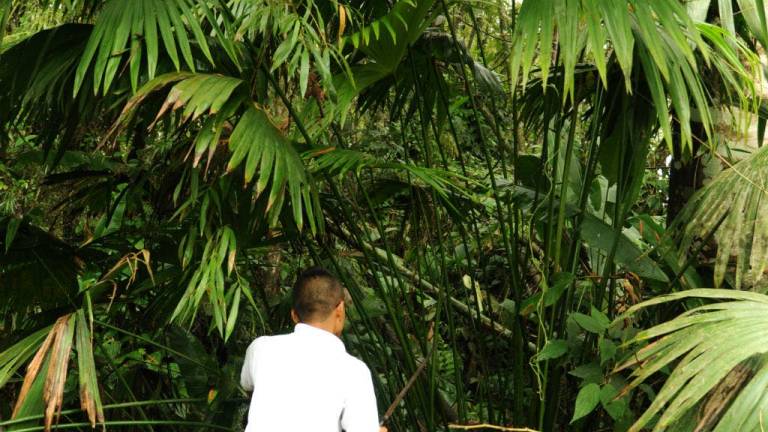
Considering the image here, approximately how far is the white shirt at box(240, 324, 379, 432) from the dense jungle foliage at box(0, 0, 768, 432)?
1.09ft

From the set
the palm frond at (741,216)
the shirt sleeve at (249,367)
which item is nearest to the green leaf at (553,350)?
the palm frond at (741,216)

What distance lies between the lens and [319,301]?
92.7 inches

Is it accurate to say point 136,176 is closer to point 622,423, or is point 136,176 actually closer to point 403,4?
point 403,4

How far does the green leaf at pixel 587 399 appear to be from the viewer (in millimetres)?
2777

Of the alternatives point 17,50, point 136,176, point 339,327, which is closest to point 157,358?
point 136,176

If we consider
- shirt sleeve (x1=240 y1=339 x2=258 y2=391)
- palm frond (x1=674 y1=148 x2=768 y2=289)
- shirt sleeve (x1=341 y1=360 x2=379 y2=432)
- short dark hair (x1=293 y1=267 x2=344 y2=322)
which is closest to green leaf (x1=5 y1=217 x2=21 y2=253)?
shirt sleeve (x1=240 y1=339 x2=258 y2=391)

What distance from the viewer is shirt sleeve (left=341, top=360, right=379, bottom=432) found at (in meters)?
2.23

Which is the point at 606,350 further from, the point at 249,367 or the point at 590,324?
the point at 249,367

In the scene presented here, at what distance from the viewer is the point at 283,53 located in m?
2.59

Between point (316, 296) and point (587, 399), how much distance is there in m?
0.99

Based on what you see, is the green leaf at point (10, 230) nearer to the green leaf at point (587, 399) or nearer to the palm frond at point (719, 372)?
the green leaf at point (587, 399)

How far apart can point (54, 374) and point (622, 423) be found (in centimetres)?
173

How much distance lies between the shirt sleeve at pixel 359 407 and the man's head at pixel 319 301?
167mm

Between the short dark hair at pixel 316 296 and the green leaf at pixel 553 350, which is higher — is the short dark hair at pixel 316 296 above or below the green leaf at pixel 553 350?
above
